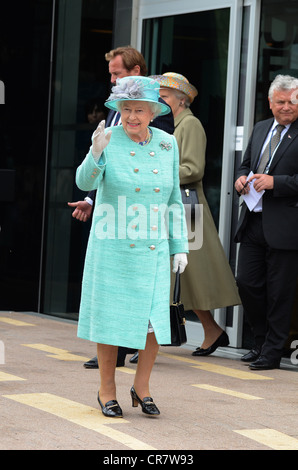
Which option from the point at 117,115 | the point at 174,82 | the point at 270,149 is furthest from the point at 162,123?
the point at 270,149

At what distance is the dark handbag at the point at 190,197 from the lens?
6707mm

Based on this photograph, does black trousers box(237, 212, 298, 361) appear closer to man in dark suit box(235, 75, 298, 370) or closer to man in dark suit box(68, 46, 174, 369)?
man in dark suit box(235, 75, 298, 370)

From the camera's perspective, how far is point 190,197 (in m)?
6.71

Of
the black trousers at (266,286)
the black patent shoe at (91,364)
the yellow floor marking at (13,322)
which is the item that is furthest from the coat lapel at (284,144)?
the yellow floor marking at (13,322)

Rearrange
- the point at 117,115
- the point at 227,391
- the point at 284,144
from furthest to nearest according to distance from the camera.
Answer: the point at 284,144
the point at 117,115
the point at 227,391

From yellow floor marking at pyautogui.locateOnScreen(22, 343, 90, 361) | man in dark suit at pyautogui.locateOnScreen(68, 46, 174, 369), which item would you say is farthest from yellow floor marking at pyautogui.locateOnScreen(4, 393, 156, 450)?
yellow floor marking at pyautogui.locateOnScreen(22, 343, 90, 361)

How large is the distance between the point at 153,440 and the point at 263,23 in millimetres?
4103

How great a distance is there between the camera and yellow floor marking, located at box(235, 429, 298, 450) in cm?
418

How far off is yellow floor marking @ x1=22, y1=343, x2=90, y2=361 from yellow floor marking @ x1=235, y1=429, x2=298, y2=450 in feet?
7.27

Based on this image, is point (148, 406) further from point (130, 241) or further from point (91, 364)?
point (91, 364)

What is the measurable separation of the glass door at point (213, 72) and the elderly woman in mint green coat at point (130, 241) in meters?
2.86

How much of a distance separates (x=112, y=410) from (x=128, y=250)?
0.76 meters

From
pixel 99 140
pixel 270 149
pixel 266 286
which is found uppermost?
pixel 270 149
